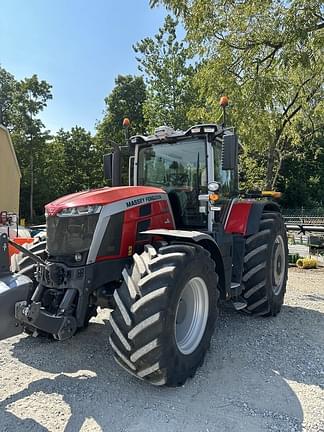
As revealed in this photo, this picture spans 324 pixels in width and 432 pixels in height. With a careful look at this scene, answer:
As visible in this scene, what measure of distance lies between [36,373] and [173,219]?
2.02 metres

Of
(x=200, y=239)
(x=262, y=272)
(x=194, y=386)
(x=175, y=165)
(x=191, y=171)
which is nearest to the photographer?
(x=194, y=386)

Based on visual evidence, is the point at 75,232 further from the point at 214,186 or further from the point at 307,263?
the point at 307,263

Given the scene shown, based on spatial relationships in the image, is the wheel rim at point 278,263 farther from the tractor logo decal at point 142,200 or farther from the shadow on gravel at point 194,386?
the tractor logo decal at point 142,200

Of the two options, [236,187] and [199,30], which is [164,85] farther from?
[236,187]

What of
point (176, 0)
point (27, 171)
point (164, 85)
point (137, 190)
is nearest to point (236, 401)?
point (137, 190)

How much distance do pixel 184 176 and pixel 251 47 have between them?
4903 mm

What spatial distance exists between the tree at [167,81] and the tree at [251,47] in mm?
14265

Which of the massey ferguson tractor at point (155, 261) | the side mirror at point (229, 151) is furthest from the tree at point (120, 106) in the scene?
the side mirror at point (229, 151)

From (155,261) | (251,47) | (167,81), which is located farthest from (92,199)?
(167,81)

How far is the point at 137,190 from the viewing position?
3.91 metres

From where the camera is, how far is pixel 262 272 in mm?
4852

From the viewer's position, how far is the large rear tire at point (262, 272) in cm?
485

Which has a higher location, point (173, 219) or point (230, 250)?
point (173, 219)

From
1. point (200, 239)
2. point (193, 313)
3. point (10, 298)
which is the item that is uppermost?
point (200, 239)
